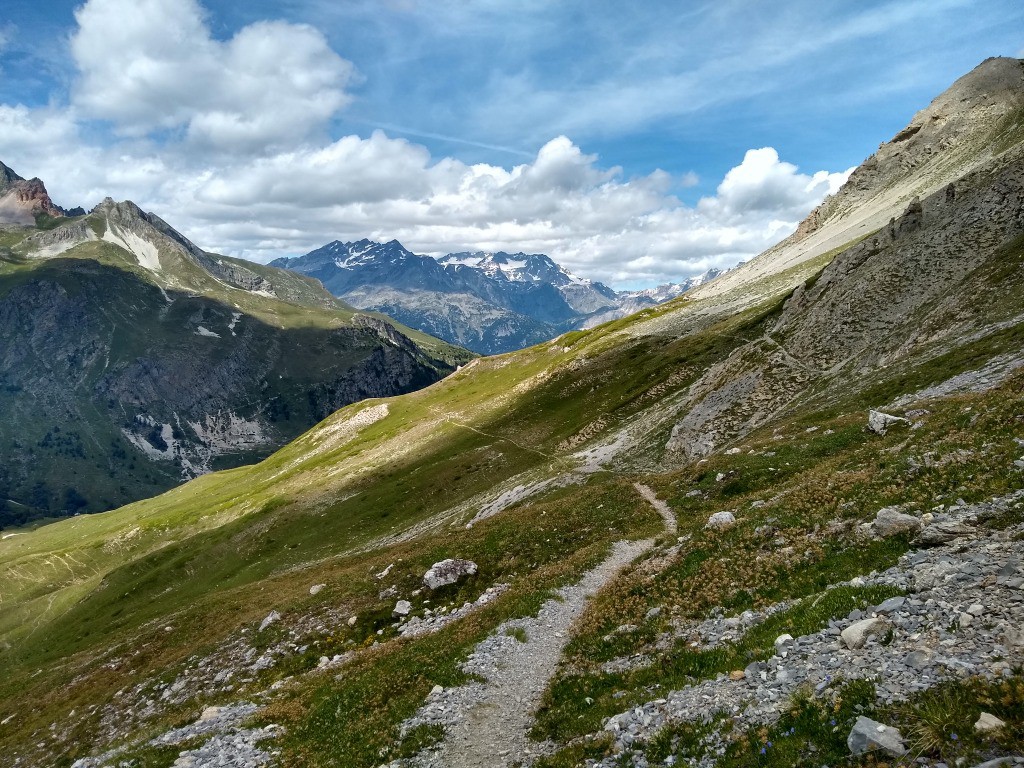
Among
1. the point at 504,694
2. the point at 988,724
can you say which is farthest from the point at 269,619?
the point at 988,724

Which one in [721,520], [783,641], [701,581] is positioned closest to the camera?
[783,641]

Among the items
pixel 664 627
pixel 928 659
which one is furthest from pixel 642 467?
pixel 928 659

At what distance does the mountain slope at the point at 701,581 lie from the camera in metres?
11.7

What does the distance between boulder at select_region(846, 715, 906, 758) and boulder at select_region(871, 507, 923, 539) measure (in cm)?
916

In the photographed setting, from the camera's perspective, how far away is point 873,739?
348 inches

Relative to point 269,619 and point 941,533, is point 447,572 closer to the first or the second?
point 269,619

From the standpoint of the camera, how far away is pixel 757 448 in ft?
133

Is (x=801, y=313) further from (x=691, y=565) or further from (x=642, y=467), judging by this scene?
(x=691, y=565)

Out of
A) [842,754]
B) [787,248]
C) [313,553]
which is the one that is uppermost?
[787,248]

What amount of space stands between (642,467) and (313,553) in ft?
180

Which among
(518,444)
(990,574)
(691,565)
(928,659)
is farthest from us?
(518,444)

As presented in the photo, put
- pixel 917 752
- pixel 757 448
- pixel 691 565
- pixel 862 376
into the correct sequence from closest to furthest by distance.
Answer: pixel 917 752 < pixel 691 565 < pixel 757 448 < pixel 862 376

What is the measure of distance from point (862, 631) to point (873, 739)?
360 centimetres

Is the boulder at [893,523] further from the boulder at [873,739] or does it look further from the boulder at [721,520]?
the boulder at [873,739]
